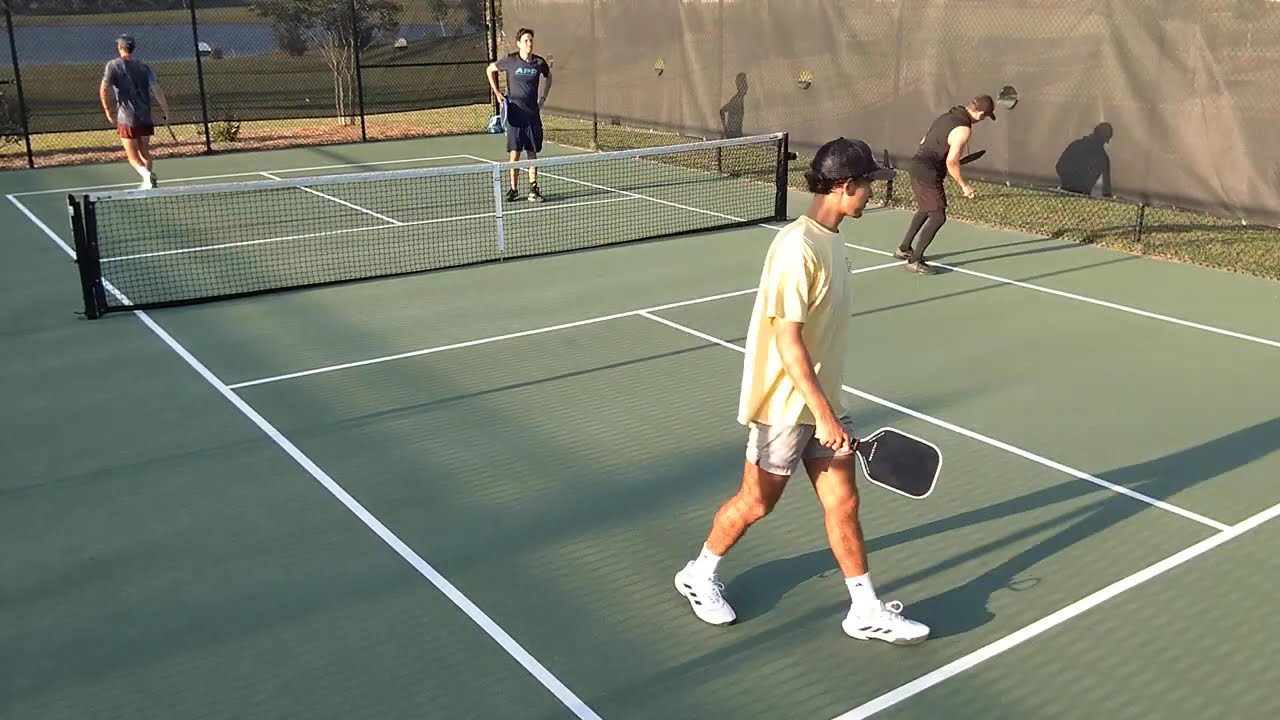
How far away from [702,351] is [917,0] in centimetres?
861

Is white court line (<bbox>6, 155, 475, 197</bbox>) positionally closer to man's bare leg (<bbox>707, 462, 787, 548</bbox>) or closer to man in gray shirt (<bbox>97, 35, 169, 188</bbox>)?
man in gray shirt (<bbox>97, 35, 169, 188</bbox>)

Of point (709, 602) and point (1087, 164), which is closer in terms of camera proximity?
point (709, 602)

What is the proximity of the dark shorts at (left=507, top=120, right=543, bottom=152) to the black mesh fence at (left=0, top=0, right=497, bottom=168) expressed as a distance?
655 cm

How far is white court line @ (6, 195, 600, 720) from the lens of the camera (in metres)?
4.07

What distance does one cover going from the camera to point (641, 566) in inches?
195

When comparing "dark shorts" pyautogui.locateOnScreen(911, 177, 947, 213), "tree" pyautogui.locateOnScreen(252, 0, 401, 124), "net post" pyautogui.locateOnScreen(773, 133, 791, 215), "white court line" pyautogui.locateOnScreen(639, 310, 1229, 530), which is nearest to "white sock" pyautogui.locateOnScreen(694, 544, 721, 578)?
"white court line" pyautogui.locateOnScreen(639, 310, 1229, 530)

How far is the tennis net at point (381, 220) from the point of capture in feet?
31.5

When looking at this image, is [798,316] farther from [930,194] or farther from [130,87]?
[130,87]

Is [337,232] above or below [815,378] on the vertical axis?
below

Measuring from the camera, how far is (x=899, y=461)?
164 inches

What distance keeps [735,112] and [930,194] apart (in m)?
8.54

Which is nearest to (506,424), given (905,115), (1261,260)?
(1261,260)

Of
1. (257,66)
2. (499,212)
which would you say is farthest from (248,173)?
(499,212)

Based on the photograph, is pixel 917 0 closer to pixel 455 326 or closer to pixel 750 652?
pixel 455 326
